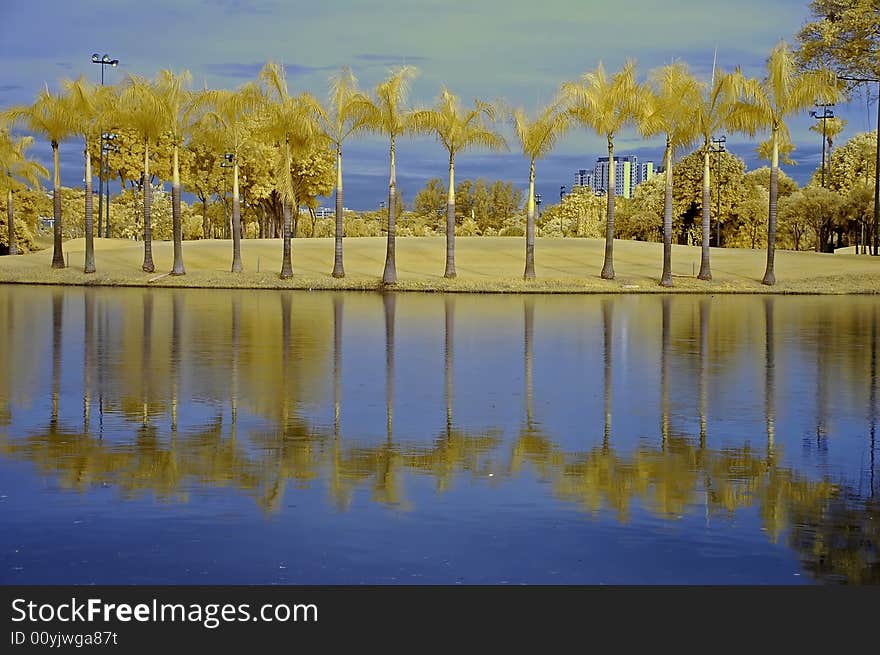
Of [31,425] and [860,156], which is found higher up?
[860,156]

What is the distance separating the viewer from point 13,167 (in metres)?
76.6

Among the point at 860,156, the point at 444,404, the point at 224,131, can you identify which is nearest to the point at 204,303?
the point at 224,131

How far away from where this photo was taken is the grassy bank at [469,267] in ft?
162

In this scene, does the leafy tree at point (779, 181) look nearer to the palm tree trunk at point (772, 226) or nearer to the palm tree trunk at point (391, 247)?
the palm tree trunk at point (772, 226)

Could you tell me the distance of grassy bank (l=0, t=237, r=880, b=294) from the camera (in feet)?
162

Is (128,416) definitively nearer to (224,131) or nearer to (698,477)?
(698,477)

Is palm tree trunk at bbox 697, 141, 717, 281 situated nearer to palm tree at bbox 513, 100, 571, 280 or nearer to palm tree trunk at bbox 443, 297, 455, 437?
palm tree at bbox 513, 100, 571, 280

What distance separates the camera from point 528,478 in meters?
10.5

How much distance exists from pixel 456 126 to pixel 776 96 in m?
13.0

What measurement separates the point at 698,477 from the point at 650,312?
2513 cm

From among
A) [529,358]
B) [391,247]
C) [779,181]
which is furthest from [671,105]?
[779,181]

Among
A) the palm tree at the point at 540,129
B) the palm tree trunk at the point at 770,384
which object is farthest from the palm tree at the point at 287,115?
the palm tree trunk at the point at 770,384

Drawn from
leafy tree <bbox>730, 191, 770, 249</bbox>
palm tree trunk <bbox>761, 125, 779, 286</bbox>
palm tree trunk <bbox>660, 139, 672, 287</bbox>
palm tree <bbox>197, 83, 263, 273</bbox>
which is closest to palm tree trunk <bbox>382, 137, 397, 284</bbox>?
palm tree <bbox>197, 83, 263, 273</bbox>

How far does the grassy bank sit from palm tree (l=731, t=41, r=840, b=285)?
437 centimetres
